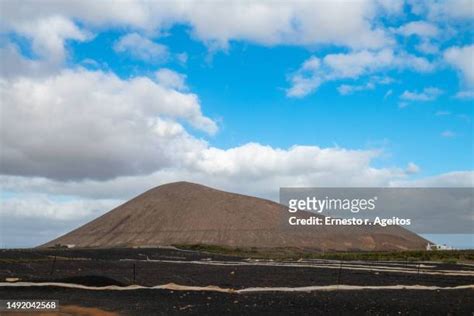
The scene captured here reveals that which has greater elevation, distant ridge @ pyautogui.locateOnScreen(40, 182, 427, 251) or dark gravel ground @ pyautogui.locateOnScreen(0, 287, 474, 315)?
distant ridge @ pyautogui.locateOnScreen(40, 182, 427, 251)

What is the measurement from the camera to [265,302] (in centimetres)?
2348

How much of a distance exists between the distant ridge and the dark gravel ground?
378 ft

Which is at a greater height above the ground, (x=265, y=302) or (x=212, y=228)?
(x=212, y=228)

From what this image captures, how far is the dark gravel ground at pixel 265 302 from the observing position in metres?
21.2

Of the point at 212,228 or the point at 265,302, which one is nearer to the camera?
the point at 265,302

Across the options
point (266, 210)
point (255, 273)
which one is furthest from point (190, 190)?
point (255, 273)

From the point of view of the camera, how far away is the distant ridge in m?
150

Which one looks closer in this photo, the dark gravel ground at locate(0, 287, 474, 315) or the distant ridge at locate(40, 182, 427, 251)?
the dark gravel ground at locate(0, 287, 474, 315)

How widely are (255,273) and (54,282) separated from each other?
14.9 metres

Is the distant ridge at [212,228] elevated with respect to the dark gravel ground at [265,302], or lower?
elevated

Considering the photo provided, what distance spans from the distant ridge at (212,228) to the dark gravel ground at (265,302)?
115194mm

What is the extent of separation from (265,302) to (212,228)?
136417 millimetres

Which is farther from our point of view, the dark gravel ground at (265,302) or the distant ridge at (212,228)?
the distant ridge at (212,228)

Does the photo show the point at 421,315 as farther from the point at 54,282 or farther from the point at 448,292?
the point at 54,282
